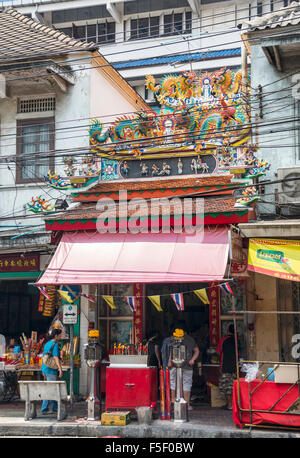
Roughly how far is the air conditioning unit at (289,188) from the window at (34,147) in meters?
6.22

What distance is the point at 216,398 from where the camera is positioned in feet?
43.7

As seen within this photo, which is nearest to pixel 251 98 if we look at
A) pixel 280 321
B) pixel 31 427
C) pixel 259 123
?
pixel 259 123

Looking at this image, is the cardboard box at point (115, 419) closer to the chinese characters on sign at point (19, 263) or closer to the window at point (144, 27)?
the chinese characters on sign at point (19, 263)

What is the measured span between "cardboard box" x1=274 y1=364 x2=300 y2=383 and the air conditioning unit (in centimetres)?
409

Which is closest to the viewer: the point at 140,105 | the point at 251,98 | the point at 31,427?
the point at 31,427

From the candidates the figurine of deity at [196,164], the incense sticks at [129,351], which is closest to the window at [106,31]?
the figurine of deity at [196,164]

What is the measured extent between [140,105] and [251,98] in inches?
296

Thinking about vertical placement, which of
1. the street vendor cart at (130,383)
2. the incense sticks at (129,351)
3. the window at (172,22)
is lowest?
the street vendor cart at (130,383)

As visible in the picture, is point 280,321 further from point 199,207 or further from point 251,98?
point 251,98

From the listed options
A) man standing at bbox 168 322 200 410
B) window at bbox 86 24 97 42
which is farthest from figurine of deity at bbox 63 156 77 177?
window at bbox 86 24 97 42

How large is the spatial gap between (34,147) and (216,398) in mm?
8236

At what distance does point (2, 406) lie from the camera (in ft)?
45.1

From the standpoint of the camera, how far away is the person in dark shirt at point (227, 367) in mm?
12719

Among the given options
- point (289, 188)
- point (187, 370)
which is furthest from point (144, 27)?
point (187, 370)
